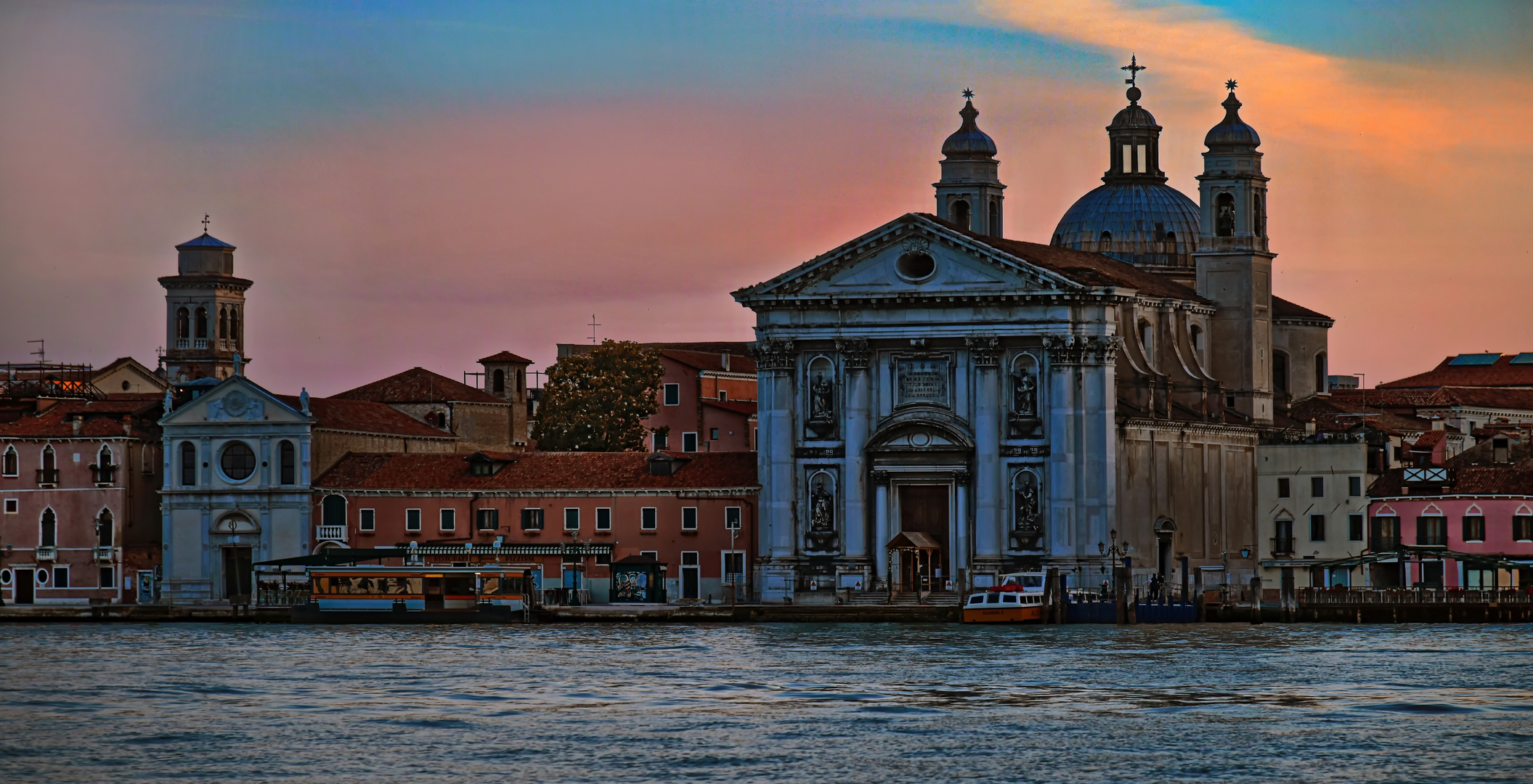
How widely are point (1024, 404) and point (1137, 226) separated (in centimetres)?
1675

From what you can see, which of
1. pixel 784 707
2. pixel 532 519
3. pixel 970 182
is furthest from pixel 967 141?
pixel 784 707

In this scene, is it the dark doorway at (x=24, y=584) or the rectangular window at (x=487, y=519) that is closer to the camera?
the rectangular window at (x=487, y=519)

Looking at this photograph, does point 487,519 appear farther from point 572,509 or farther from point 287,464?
point 287,464

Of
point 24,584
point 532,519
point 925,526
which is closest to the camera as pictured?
point 925,526

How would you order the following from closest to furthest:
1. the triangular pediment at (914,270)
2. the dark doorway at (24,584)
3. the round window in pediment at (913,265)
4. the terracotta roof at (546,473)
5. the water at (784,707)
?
the water at (784,707), the triangular pediment at (914,270), the round window in pediment at (913,265), the terracotta roof at (546,473), the dark doorway at (24,584)

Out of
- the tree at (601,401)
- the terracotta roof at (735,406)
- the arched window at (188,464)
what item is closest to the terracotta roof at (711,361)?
the terracotta roof at (735,406)

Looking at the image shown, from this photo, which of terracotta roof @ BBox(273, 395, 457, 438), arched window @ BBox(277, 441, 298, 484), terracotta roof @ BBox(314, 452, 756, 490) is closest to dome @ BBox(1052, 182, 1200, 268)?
terracotta roof @ BBox(314, 452, 756, 490)

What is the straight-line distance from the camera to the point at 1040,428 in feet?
256

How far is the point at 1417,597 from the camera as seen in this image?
72688mm

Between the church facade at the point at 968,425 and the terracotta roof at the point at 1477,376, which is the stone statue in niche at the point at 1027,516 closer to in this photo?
the church facade at the point at 968,425

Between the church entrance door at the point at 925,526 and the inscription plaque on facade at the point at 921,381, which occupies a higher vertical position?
the inscription plaque on facade at the point at 921,381

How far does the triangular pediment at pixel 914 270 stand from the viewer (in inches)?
3044

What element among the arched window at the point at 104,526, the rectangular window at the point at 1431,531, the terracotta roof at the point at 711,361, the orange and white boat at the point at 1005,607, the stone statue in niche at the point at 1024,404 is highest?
the terracotta roof at the point at 711,361

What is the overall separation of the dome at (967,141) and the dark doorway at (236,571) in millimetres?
21486
